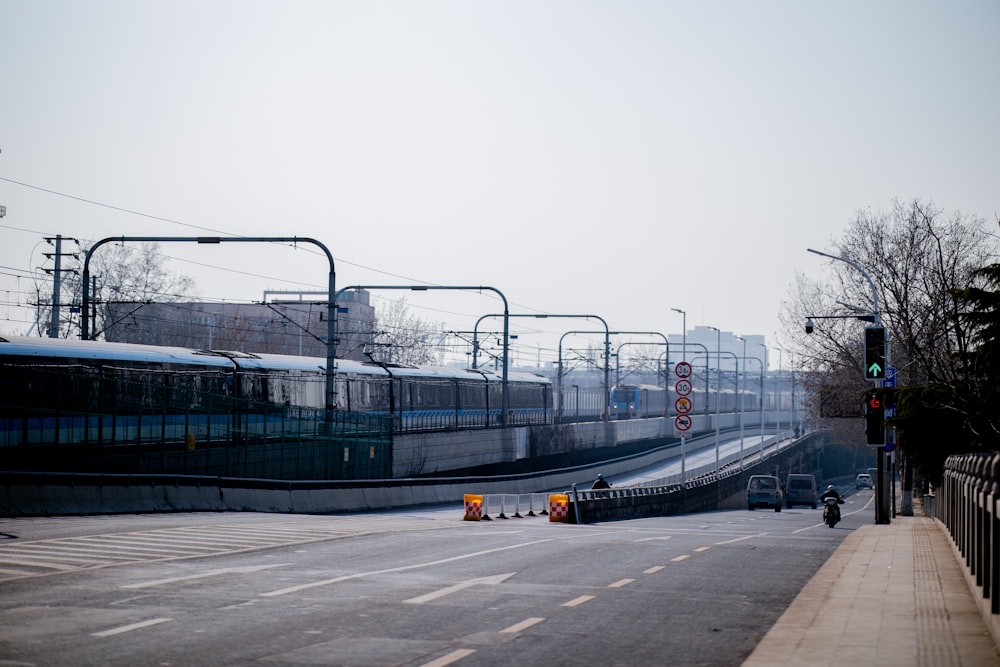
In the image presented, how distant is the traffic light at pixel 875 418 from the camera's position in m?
32.4

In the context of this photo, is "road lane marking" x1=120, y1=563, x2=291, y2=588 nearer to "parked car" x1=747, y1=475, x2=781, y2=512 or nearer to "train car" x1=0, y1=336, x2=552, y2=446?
"train car" x1=0, y1=336, x2=552, y2=446

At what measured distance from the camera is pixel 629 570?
659 inches

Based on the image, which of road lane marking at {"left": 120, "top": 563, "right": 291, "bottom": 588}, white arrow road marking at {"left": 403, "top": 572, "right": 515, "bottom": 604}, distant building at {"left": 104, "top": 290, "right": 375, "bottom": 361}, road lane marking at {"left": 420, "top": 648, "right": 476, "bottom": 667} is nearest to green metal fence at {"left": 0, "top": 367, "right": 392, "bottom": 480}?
road lane marking at {"left": 120, "top": 563, "right": 291, "bottom": 588}

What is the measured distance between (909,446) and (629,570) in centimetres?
2050

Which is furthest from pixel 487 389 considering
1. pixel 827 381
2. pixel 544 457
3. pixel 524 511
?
pixel 524 511

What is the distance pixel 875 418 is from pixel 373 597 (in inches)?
892

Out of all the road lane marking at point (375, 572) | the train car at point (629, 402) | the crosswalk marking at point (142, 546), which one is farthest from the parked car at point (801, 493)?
the road lane marking at point (375, 572)

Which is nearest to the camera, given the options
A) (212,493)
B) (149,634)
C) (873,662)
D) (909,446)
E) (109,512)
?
(873,662)

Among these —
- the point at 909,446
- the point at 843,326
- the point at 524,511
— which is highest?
the point at 843,326

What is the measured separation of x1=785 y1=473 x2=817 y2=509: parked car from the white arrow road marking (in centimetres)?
6717

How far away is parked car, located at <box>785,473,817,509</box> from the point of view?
80.1 m

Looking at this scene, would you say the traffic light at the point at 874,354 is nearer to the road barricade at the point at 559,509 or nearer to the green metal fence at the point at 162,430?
the road barricade at the point at 559,509

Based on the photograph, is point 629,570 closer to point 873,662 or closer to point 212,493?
point 873,662

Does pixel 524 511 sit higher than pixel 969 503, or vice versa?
pixel 969 503
